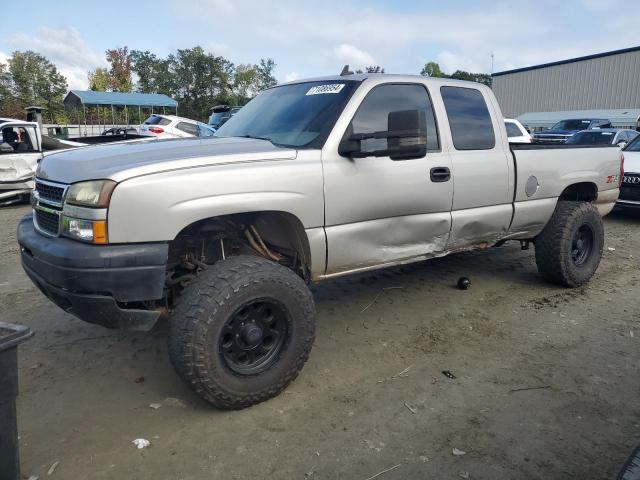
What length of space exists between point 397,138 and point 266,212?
946 mm

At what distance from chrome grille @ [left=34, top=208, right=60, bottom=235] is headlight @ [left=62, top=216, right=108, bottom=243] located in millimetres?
135

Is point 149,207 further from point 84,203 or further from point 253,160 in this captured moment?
point 253,160

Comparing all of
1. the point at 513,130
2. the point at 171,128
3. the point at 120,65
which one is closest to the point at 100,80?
the point at 120,65

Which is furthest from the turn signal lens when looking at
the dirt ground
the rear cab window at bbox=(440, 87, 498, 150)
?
the rear cab window at bbox=(440, 87, 498, 150)

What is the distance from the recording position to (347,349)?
3.72 metres

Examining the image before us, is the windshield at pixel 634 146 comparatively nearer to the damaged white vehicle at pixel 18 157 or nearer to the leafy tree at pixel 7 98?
the damaged white vehicle at pixel 18 157

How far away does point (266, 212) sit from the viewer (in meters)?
3.12

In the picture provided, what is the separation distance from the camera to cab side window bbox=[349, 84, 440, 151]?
344cm

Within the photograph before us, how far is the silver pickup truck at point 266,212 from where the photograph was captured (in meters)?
2.57

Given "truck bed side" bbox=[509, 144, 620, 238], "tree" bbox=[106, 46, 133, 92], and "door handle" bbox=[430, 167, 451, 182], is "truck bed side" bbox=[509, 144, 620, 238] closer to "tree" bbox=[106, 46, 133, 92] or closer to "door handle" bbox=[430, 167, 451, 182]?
"door handle" bbox=[430, 167, 451, 182]

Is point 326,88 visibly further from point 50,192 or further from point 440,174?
point 50,192

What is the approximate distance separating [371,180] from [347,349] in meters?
1.28

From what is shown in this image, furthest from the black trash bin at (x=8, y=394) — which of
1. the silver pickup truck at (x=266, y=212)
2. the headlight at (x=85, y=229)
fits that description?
the headlight at (x=85, y=229)

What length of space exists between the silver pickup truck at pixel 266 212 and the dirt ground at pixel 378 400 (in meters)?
0.37
